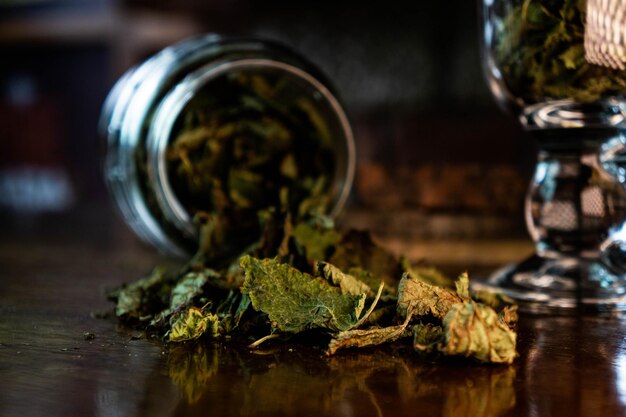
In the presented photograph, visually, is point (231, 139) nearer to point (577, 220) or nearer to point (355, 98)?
point (577, 220)

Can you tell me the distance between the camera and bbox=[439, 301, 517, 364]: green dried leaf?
49cm

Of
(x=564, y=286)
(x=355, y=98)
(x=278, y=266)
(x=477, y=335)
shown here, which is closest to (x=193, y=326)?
(x=278, y=266)

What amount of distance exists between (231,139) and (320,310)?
43 cm

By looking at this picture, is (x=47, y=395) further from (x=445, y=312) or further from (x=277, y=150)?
(x=277, y=150)

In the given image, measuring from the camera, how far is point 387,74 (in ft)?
6.51

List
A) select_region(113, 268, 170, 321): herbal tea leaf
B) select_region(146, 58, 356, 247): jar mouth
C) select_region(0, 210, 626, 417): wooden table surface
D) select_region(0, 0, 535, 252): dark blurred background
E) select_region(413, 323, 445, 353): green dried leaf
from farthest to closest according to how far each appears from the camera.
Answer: select_region(0, 0, 535, 252): dark blurred background, select_region(146, 58, 356, 247): jar mouth, select_region(113, 268, 170, 321): herbal tea leaf, select_region(413, 323, 445, 353): green dried leaf, select_region(0, 210, 626, 417): wooden table surface

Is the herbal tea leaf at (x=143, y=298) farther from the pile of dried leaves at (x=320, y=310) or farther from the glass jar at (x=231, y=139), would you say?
the glass jar at (x=231, y=139)

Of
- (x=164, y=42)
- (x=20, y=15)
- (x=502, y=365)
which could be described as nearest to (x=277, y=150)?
(x=502, y=365)

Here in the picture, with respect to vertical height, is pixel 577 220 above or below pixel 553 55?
below

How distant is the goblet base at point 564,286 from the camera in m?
0.72

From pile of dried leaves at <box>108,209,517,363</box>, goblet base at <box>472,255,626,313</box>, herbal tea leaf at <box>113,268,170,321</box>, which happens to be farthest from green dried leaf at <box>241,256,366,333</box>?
goblet base at <box>472,255,626,313</box>

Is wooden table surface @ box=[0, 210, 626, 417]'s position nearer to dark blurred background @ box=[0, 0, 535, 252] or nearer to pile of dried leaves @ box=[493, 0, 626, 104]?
pile of dried leaves @ box=[493, 0, 626, 104]

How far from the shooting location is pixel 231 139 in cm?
95

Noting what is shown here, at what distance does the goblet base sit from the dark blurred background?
44 centimetres
